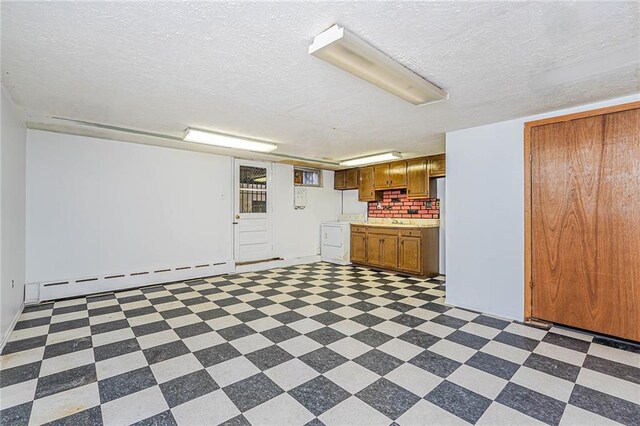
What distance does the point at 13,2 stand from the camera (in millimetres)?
1491

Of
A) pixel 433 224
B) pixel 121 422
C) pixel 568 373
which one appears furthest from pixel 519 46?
pixel 433 224

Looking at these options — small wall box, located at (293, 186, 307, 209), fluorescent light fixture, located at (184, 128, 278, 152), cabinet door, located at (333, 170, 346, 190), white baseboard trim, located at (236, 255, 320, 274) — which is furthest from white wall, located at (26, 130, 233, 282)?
cabinet door, located at (333, 170, 346, 190)

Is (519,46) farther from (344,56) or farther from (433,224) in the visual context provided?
(433,224)

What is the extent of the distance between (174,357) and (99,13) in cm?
244

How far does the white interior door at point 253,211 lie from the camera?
5.81 meters

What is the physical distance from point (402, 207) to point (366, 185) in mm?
950

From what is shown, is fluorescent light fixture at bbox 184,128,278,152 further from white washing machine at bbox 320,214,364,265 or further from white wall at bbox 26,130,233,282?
white washing machine at bbox 320,214,364,265

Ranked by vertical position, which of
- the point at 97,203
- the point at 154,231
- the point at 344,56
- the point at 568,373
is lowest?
the point at 568,373

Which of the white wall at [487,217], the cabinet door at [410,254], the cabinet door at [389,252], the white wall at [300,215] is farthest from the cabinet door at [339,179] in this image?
the white wall at [487,217]

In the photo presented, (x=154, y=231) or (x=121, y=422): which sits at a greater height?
(x=154, y=231)

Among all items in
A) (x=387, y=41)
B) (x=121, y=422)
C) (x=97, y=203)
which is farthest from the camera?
(x=97, y=203)

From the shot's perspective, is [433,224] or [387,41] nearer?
[387,41]

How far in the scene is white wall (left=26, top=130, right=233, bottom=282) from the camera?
3.89 metres

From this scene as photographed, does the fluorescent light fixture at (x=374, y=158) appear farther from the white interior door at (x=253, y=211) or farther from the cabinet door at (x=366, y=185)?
the white interior door at (x=253, y=211)
